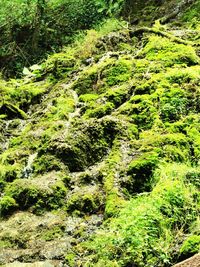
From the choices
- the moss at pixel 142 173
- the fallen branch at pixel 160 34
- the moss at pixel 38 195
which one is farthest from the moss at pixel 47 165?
the fallen branch at pixel 160 34

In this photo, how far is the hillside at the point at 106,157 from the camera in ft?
15.7

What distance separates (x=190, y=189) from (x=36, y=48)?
9.21m

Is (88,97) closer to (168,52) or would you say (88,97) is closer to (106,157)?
(168,52)

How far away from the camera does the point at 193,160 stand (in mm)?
5914

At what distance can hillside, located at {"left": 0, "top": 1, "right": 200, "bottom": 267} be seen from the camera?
15.7 feet

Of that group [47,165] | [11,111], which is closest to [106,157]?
[47,165]

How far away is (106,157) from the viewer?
6.59m

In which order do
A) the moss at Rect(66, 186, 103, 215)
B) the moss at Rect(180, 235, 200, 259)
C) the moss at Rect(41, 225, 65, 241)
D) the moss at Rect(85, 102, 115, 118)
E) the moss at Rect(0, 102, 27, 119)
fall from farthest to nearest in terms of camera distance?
1. the moss at Rect(0, 102, 27, 119)
2. the moss at Rect(85, 102, 115, 118)
3. the moss at Rect(66, 186, 103, 215)
4. the moss at Rect(41, 225, 65, 241)
5. the moss at Rect(180, 235, 200, 259)

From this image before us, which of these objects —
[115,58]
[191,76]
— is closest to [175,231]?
[191,76]

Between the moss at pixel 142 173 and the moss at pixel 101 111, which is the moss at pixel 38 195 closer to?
the moss at pixel 142 173

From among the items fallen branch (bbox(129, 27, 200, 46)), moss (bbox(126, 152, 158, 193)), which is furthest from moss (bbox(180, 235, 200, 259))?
fallen branch (bbox(129, 27, 200, 46))

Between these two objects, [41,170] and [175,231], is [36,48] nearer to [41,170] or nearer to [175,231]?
[41,170]

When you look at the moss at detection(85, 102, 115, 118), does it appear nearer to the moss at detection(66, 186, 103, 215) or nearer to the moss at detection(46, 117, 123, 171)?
the moss at detection(46, 117, 123, 171)

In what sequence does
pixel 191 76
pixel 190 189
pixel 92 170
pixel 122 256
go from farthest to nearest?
pixel 191 76 < pixel 92 170 < pixel 190 189 < pixel 122 256
